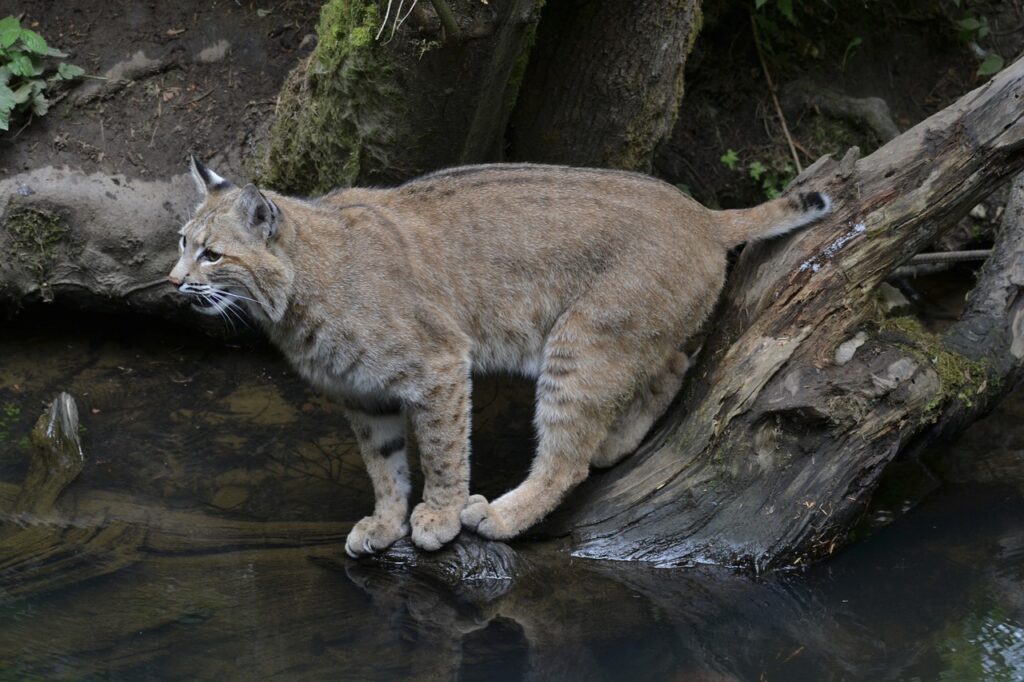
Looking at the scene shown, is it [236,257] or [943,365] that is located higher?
[943,365]

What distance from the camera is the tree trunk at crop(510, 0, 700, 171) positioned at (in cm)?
565

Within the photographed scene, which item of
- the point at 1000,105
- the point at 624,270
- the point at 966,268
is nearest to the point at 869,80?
the point at 966,268

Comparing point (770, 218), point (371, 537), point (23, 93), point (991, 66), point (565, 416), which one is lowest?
point (371, 537)

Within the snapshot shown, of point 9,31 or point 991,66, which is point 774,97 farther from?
point 9,31

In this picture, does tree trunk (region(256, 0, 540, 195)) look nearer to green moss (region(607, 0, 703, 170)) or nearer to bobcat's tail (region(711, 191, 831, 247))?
green moss (region(607, 0, 703, 170))

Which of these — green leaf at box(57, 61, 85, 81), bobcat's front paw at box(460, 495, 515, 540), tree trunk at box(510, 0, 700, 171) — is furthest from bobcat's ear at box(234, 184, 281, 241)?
green leaf at box(57, 61, 85, 81)

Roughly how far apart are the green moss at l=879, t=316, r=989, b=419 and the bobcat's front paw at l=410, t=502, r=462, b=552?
209cm

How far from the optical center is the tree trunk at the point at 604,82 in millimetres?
5648

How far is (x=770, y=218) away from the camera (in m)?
5.11

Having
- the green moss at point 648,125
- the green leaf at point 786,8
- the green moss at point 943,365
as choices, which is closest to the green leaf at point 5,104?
the green moss at point 648,125

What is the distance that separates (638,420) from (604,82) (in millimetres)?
1736

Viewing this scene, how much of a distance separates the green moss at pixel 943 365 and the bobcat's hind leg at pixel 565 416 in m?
1.22

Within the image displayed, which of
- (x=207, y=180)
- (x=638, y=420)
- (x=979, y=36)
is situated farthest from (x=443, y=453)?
(x=979, y=36)

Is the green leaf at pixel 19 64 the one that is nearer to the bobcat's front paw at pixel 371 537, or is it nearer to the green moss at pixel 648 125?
the green moss at pixel 648 125
